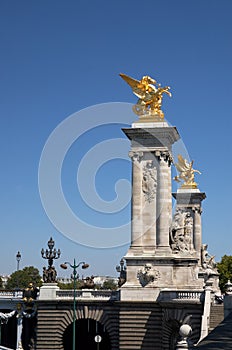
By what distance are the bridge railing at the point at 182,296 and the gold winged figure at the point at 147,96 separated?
40.9 ft

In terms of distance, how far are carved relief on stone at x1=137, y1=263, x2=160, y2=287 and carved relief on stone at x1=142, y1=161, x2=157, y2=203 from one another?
4.67 m

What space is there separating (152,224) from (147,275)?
11.7 feet

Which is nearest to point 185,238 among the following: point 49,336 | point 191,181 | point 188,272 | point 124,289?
point 188,272

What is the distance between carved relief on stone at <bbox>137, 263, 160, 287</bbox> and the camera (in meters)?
38.3

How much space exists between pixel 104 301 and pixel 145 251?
4778 mm

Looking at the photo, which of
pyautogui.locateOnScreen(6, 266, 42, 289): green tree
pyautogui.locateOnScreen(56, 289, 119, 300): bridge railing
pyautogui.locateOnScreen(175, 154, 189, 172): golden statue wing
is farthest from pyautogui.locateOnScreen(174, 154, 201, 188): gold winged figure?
pyautogui.locateOnScreen(6, 266, 42, 289): green tree

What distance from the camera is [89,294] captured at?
137 feet

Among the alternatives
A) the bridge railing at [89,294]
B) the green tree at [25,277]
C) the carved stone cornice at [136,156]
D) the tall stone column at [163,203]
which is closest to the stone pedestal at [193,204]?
the tall stone column at [163,203]

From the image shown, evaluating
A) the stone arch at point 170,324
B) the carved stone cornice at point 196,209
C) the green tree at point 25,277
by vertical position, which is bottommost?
the stone arch at point 170,324

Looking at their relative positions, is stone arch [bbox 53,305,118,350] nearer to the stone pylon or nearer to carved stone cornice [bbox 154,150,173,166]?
the stone pylon

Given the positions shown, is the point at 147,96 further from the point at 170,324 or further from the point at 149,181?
the point at 170,324

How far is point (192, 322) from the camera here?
34.2m

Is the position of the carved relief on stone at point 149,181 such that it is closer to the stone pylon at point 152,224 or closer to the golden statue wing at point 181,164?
the stone pylon at point 152,224

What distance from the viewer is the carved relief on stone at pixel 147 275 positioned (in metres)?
38.3
